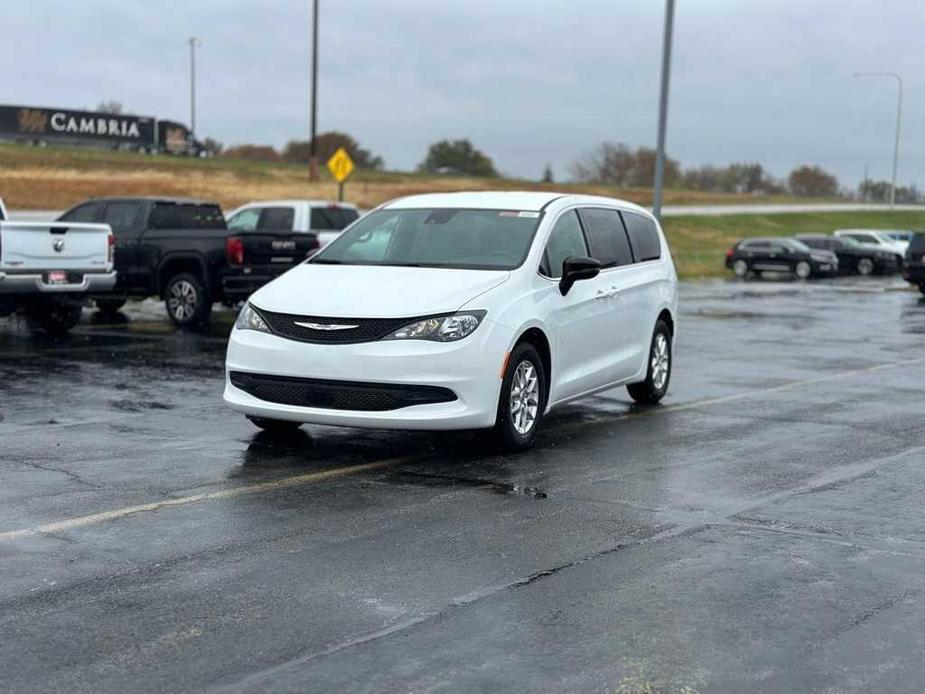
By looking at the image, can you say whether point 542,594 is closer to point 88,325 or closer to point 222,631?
point 222,631

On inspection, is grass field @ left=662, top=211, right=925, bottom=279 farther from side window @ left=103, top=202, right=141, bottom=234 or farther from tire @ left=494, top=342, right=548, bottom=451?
tire @ left=494, top=342, right=548, bottom=451

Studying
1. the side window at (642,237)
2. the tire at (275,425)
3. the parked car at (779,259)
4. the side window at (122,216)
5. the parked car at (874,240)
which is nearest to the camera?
the tire at (275,425)

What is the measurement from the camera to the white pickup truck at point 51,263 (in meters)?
17.0

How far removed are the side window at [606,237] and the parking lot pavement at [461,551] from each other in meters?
1.34

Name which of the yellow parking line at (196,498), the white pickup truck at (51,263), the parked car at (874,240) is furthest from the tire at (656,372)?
the parked car at (874,240)

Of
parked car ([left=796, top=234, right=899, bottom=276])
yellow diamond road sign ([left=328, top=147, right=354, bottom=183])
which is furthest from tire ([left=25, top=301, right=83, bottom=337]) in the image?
parked car ([left=796, top=234, right=899, bottom=276])

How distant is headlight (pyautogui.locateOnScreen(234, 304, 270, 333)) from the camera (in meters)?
9.58

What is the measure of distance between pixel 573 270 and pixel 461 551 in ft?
13.1

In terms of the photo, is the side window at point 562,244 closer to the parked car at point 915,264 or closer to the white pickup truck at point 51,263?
the white pickup truck at point 51,263

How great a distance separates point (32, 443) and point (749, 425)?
556 cm

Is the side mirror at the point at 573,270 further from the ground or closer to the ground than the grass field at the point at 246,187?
further from the ground

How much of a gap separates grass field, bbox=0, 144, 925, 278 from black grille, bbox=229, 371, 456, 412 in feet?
125

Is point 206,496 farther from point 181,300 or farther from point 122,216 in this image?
point 122,216

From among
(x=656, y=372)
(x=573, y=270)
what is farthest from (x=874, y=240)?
(x=573, y=270)
